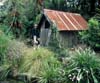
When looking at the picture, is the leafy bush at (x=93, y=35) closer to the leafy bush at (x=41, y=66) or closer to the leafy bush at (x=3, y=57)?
the leafy bush at (x=41, y=66)

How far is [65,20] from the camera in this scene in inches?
655

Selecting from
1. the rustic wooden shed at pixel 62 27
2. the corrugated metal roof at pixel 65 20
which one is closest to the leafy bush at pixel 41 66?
the rustic wooden shed at pixel 62 27

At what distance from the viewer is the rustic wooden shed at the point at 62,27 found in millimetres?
15416

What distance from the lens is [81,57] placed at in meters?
8.41

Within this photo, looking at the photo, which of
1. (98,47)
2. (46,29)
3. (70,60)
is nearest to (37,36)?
(46,29)

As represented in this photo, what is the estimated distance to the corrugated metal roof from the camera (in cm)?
1551

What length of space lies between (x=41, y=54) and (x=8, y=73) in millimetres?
1550

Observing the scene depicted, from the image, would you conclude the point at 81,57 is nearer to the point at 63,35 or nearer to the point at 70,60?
the point at 70,60

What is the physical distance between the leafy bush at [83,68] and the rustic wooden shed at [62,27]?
650 cm

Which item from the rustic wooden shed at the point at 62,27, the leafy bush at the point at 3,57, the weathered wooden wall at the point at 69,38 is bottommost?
the weathered wooden wall at the point at 69,38

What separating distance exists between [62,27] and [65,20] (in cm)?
132

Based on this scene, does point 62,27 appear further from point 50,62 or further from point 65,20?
point 50,62

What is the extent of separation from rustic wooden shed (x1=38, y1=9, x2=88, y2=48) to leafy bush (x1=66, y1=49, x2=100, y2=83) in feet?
21.3

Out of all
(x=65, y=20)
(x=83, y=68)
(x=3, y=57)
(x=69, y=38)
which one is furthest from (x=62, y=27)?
(x=83, y=68)
